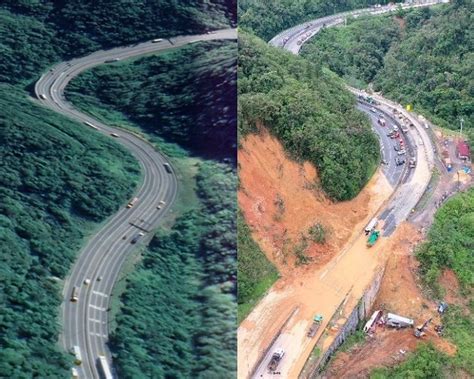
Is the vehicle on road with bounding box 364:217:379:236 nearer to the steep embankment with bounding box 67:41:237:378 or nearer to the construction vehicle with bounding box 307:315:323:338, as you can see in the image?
the construction vehicle with bounding box 307:315:323:338

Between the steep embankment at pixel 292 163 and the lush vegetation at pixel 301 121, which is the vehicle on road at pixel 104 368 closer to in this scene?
the steep embankment at pixel 292 163

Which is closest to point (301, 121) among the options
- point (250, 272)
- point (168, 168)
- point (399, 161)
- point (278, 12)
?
point (399, 161)

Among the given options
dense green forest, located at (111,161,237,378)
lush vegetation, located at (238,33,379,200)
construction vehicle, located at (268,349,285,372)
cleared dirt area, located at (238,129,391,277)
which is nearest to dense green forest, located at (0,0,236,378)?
dense green forest, located at (111,161,237,378)

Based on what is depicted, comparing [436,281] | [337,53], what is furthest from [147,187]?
[337,53]

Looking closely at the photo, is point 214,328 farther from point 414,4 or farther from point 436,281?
point 414,4

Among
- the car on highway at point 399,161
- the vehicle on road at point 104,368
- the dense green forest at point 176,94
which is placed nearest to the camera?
the vehicle on road at point 104,368

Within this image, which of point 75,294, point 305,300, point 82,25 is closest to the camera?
point 75,294

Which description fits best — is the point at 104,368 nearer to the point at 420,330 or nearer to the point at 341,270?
the point at 420,330

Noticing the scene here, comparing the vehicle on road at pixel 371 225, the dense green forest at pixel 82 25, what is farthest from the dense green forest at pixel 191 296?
the vehicle on road at pixel 371 225
